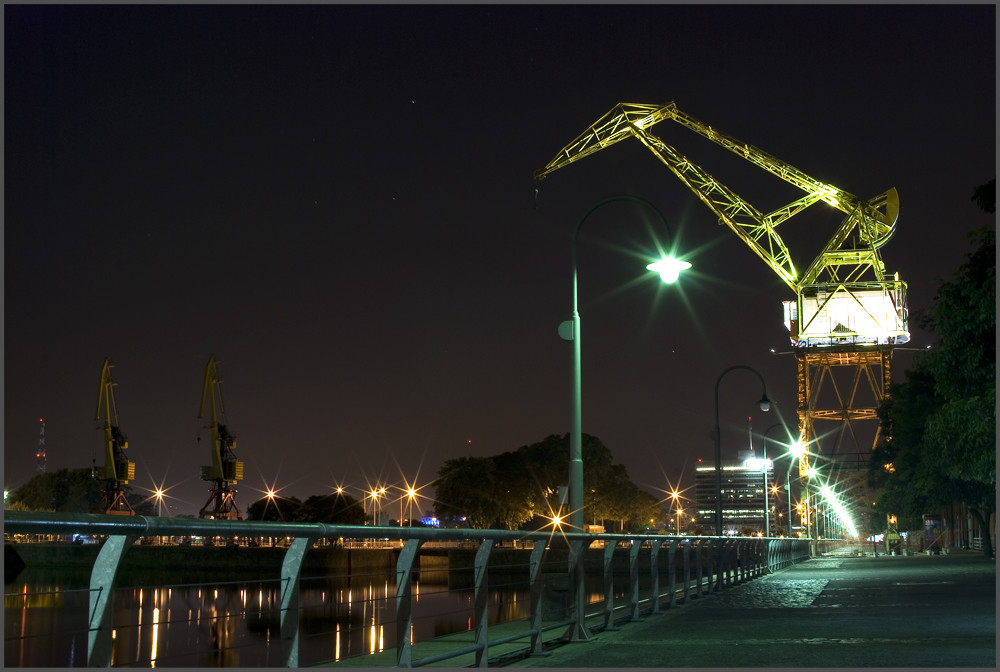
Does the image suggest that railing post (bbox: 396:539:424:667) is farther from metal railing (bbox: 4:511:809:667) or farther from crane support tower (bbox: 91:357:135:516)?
crane support tower (bbox: 91:357:135:516)

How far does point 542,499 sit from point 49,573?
71061mm

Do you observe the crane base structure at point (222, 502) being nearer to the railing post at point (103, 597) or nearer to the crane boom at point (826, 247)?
the crane boom at point (826, 247)

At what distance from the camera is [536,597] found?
11148mm

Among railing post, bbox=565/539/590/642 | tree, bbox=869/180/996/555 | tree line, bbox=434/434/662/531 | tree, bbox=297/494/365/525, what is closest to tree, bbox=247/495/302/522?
tree, bbox=297/494/365/525

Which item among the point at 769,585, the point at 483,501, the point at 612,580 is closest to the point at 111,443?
the point at 483,501

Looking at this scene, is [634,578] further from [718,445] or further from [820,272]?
[820,272]

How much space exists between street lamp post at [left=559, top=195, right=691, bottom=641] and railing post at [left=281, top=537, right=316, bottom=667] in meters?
5.73

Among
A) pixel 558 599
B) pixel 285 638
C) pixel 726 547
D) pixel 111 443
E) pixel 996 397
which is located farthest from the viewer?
pixel 111 443

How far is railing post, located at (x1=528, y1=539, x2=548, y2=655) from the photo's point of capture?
11.0m

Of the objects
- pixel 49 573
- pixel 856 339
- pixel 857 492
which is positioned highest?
pixel 856 339

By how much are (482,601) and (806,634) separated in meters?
4.68

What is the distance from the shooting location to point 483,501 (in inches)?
3780

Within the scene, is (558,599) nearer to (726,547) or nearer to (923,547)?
(726,547)

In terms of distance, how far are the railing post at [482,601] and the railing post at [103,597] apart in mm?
4436
